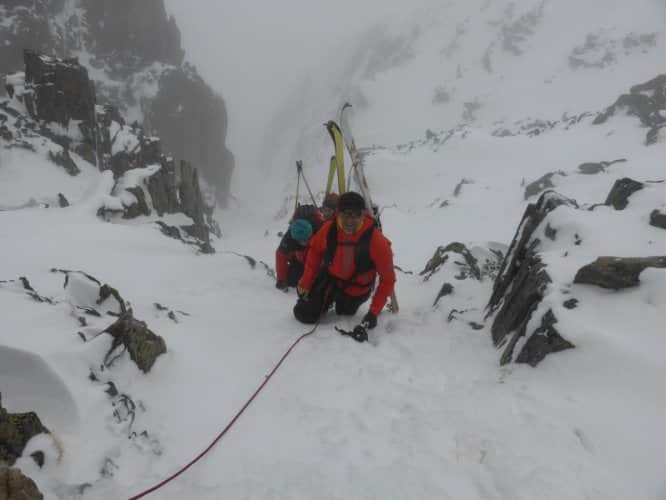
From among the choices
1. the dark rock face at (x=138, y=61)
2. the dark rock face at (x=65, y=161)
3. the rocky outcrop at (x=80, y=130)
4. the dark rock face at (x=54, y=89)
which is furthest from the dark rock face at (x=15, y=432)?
the dark rock face at (x=138, y=61)

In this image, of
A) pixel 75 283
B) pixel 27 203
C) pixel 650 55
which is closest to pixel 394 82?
pixel 650 55

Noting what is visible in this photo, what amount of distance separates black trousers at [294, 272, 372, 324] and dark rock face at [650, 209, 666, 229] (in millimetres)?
3998

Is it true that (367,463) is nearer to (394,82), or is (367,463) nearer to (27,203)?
(27,203)

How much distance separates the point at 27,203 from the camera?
21031 mm

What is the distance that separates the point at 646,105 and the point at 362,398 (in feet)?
186

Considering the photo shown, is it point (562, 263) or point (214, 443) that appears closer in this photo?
point (214, 443)

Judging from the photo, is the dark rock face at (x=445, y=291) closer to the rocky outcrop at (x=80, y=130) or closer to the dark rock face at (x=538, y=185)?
the rocky outcrop at (x=80, y=130)

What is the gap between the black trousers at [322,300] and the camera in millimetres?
5793

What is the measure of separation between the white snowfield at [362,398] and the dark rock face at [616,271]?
97 millimetres

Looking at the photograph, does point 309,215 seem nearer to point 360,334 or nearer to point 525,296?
point 360,334

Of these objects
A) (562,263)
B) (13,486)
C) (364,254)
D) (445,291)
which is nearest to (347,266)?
(364,254)

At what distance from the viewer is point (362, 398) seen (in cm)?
388

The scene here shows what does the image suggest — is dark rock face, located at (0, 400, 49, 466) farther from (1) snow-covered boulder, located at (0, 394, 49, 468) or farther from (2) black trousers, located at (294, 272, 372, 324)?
(2) black trousers, located at (294, 272, 372, 324)

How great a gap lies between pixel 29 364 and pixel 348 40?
175 meters
